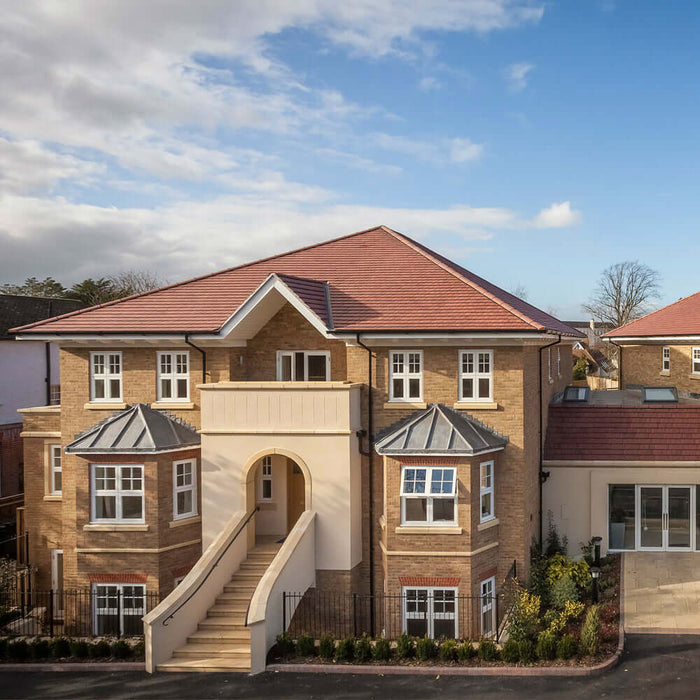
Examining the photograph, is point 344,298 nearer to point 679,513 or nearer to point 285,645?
point 285,645

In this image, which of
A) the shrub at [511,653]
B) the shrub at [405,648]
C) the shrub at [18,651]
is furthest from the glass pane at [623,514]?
the shrub at [18,651]

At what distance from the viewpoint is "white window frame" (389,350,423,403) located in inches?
685

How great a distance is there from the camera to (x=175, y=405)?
18.2 m

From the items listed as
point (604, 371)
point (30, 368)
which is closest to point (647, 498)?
point (30, 368)

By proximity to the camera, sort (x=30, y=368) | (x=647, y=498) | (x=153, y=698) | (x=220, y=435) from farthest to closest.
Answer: (x=30, y=368) → (x=647, y=498) → (x=220, y=435) → (x=153, y=698)

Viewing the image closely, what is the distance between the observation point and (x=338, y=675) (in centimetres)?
1330

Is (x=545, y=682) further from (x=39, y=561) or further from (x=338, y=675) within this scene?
(x=39, y=561)

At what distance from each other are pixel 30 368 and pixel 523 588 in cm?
2463

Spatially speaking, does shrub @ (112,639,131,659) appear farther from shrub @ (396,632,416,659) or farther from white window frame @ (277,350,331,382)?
white window frame @ (277,350,331,382)

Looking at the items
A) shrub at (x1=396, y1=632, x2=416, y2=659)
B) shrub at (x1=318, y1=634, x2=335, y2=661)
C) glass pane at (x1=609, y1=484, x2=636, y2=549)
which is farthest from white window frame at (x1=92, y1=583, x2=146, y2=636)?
glass pane at (x1=609, y1=484, x2=636, y2=549)

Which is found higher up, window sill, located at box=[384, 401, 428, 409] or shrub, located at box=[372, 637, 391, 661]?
window sill, located at box=[384, 401, 428, 409]

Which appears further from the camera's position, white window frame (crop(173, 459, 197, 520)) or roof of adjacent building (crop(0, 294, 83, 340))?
roof of adjacent building (crop(0, 294, 83, 340))

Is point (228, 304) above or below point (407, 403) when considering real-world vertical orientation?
above

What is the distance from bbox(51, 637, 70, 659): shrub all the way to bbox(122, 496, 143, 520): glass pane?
3.39 metres
